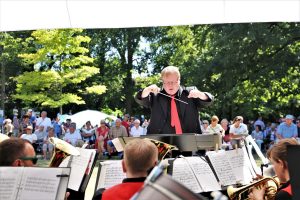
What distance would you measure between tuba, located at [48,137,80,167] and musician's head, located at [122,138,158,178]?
1.36 meters

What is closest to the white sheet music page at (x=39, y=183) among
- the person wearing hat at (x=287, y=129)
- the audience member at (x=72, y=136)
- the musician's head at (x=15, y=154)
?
the musician's head at (x=15, y=154)

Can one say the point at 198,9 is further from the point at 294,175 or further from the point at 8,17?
the point at 294,175

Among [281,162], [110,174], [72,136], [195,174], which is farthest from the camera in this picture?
[72,136]

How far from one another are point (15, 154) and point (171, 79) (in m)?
2.98

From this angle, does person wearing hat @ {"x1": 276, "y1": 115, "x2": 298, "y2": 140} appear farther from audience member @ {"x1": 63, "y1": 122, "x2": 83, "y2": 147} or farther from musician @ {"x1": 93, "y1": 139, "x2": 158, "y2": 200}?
musician @ {"x1": 93, "y1": 139, "x2": 158, "y2": 200}

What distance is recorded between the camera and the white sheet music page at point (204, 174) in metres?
4.72

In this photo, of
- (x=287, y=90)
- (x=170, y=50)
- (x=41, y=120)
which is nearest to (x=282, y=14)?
(x=41, y=120)

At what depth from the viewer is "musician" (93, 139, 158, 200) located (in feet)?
11.2

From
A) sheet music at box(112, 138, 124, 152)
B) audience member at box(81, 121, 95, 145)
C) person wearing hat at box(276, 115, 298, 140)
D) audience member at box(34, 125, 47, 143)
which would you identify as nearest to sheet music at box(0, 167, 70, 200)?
sheet music at box(112, 138, 124, 152)

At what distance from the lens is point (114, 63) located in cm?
4631

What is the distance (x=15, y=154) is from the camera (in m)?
3.65

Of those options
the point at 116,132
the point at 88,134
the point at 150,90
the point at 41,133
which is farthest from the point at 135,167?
the point at 88,134

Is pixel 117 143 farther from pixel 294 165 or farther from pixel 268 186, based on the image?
pixel 294 165

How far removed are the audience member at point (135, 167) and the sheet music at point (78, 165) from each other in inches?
53.7
